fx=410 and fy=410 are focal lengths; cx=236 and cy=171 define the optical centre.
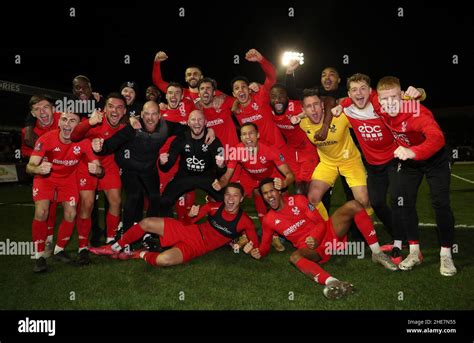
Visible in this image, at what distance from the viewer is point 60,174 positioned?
17.6ft

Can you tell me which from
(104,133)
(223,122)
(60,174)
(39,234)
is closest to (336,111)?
(223,122)

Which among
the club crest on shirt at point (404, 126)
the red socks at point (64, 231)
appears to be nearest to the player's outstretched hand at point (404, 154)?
the club crest on shirt at point (404, 126)

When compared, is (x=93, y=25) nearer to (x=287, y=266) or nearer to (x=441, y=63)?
(x=287, y=266)

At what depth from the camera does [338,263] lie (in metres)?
5.09

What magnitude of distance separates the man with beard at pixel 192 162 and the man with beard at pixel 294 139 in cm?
118

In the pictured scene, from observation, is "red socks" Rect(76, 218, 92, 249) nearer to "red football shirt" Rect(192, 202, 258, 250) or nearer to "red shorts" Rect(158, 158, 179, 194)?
"red shorts" Rect(158, 158, 179, 194)

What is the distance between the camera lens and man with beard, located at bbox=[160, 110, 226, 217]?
5.93 meters

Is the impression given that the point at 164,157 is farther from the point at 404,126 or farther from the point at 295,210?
the point at 404,126

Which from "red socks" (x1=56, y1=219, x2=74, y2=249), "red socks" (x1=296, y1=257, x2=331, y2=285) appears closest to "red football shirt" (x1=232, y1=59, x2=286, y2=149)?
"red socks" (x1=296, y1=257, x2=331, y2=285)

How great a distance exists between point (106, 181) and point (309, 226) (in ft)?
9.64

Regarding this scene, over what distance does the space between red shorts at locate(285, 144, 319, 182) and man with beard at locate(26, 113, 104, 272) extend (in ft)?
9.97

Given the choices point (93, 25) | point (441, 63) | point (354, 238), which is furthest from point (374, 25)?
point (354, 238)

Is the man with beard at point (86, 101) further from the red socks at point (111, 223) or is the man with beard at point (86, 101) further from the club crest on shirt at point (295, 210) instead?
the club crest on shirt at point (295, 210)

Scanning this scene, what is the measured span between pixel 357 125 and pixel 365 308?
2459mm
